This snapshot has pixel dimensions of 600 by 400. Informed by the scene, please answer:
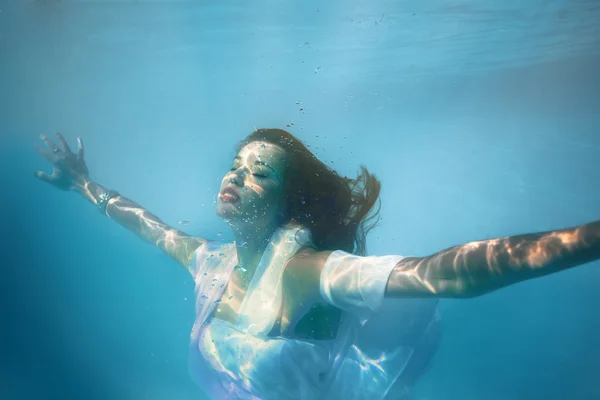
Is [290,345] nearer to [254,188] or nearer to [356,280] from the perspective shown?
[356,280]

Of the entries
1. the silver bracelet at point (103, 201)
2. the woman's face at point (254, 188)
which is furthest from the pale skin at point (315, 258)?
the silver bracelet at point (103, 201)

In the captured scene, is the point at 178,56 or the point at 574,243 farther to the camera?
the point at 178,56

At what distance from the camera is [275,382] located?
8.92ft

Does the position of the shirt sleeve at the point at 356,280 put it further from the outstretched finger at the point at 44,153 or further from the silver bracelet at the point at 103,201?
the outstretched finger at the point at 44,153

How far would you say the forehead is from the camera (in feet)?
Result: 10.1

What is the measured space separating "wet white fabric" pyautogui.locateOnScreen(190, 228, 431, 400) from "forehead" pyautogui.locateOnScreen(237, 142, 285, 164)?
61 cm

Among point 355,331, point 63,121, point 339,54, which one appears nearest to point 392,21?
point 339,54

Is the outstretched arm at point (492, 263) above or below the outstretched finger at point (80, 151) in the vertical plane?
below

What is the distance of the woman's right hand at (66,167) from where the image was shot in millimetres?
5138

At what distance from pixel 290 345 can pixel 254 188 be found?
3.94 feet

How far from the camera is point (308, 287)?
250 cm

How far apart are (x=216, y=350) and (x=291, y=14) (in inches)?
564

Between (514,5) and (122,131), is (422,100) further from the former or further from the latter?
(122,131)

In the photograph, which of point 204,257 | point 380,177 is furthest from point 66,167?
point 380,177
